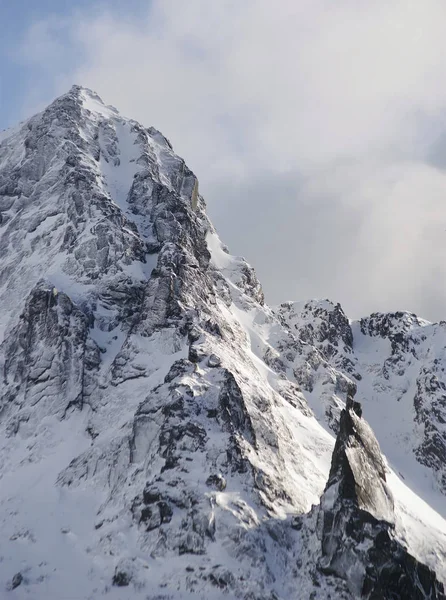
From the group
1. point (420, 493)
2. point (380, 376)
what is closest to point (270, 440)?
point (420, 493)

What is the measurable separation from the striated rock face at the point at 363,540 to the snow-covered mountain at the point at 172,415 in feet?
0.47

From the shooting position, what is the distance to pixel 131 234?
103 m

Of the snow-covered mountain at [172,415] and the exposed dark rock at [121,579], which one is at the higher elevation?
the snow-covered mountain at [172,415]

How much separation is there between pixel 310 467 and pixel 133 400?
22.1m

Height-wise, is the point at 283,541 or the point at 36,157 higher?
the point at 36,157

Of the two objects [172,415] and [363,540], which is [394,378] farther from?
[363,540]

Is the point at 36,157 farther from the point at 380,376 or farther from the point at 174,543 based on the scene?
the point at 174,543

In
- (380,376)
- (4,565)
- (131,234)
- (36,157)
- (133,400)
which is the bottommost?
(4,565)

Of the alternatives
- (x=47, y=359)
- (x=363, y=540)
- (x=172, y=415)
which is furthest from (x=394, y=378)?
(x=363, y=540)

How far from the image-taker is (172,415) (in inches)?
2473

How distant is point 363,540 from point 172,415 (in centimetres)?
2245

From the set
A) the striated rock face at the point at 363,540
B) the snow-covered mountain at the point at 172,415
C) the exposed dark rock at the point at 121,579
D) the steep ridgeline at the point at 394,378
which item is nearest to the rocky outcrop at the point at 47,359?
the snow-covered mountain at the point at 172,415

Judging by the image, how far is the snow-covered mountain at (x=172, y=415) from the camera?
1987 inches

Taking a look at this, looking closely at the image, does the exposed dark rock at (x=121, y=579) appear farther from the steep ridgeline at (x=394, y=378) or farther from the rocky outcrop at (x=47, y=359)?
the steep ridgeline at (x=394, y=378)
